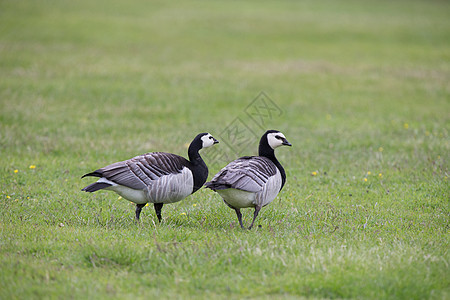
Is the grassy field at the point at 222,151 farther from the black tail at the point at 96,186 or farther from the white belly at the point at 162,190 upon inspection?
the black tail at the point at 96,186

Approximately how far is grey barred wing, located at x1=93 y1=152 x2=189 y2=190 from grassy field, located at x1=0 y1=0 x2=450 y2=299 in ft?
2.33

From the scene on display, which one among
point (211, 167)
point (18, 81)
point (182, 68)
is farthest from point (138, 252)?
point (182, 68)

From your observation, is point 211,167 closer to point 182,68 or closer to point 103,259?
point 103,259

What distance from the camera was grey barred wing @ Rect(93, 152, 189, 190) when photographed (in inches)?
291

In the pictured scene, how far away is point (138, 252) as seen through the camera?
6.21 meters

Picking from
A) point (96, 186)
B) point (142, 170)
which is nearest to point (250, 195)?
point (142, 170)

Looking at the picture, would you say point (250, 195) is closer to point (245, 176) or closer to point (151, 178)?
point (245, 176)

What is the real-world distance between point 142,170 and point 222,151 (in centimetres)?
573

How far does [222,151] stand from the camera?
13156 millimetres

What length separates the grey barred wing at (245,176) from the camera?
7.12m

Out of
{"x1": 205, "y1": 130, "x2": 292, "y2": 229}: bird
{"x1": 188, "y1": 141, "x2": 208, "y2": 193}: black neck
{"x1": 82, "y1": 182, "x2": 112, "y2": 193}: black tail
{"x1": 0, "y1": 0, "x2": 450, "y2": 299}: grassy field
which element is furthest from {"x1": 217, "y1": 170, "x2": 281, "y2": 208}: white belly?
{"x1": 82, "y1": 182, "x2": 112, "y2": 193}: black tail

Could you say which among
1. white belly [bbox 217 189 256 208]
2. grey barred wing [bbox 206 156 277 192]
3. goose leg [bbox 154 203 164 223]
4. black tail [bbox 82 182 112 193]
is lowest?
goose leg [bbox 154 203 164 223]

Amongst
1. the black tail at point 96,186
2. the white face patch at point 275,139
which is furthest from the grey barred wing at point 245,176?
the black tail at point 96,186

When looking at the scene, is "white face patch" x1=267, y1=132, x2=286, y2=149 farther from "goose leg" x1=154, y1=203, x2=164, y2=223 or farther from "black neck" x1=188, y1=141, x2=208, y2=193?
"goose leg" x1=154, y1=203, x2=164, y2=223
